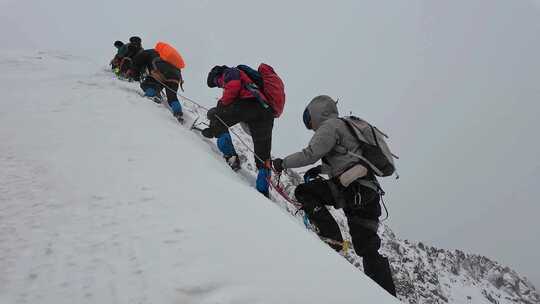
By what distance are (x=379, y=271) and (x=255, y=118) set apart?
9.88 feet

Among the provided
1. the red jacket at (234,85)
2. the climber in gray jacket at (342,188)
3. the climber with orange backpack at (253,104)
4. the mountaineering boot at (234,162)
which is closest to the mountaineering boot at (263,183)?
the climber with orange backpack at (253,104)

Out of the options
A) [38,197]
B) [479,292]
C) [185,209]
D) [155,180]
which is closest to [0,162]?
[38,197]

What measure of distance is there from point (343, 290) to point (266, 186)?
12.2 feet

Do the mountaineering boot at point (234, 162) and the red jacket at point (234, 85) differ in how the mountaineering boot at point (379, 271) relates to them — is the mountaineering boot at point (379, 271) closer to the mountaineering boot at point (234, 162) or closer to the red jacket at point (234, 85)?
the mountaineering boot at point (234, 162)

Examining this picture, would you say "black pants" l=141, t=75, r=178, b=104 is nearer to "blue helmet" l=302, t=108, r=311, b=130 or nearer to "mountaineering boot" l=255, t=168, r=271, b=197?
"mountaineering boot" l=255, t=168, r=271, b=197

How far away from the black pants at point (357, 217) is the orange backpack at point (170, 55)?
452cm

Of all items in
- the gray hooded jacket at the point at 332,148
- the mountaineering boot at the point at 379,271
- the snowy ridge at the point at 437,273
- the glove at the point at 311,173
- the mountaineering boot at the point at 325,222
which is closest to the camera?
the mountaineering boot at the point at 379,271

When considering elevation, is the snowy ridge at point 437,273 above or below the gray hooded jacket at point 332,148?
above

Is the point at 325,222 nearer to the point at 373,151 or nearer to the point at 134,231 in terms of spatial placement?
the point at 373,151

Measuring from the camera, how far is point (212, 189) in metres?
3.33

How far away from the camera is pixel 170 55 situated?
8.09m

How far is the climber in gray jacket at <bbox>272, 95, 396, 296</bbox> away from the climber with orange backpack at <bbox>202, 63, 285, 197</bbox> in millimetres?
1167

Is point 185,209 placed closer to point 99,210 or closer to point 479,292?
point 99,210

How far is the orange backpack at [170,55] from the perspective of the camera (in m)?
8.09
